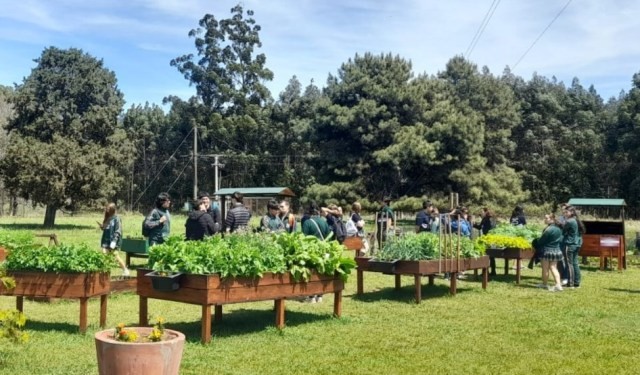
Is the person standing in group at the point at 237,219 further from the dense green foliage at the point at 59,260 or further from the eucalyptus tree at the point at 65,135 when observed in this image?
the eucalyptus tree at the point at 65,135

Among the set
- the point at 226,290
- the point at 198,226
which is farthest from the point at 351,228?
the point at 226,290

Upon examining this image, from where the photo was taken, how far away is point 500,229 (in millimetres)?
16609

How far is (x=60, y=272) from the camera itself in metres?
8.74

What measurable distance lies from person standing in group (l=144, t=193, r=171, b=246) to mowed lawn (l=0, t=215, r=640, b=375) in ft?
4.12

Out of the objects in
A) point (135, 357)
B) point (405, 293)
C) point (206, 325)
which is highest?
point (135, 357)

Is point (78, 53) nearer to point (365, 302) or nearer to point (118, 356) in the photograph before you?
point (365, 302)

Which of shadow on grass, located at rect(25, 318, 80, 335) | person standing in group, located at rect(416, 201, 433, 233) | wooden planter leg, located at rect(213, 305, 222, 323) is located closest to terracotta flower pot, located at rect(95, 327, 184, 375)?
shadow on grass, located at rect(25, 318, 80, 335)

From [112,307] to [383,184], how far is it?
32667mm

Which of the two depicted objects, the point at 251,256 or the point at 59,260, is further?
the point at 59,260

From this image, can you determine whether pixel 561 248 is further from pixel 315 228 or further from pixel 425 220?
pixel 315 228

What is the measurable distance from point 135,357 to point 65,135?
36.4 metres

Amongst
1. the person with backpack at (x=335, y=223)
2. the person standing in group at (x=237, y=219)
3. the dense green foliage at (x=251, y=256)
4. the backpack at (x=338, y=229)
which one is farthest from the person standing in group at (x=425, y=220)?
the dense green foliage at (x=251, y=256)

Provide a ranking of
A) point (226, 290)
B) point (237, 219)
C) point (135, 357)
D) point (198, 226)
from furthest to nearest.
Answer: point (237, 219) → point (198, 226) → point (226, 290) → point (135, 357)

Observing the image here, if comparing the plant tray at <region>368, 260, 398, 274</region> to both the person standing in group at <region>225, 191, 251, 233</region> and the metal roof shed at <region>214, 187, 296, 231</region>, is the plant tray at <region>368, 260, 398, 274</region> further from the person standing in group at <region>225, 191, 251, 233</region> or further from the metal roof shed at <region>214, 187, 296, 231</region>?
the metal roof shed at <region>214, 187, 296, 231</region>
